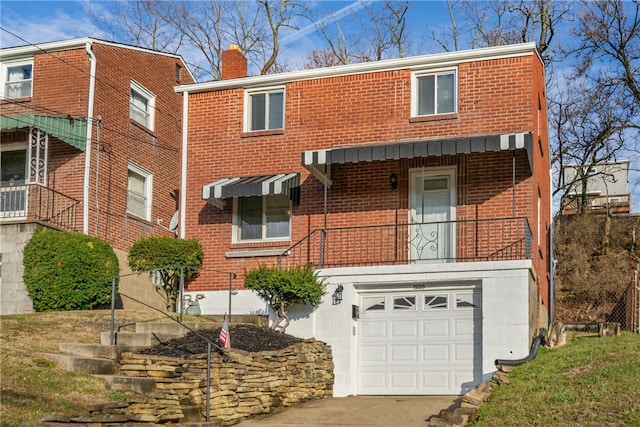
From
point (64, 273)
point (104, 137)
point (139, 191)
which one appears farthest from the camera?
point (139, 191)

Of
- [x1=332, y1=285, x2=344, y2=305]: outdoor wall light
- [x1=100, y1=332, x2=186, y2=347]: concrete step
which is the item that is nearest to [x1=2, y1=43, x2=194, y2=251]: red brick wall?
[x1=100, y1=332, x2=186, y2=347]: concrete step

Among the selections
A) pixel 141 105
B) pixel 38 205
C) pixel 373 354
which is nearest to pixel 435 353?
pixel 373 354

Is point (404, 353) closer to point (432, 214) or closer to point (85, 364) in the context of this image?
point (432, 214)

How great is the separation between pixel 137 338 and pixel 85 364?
1.70m

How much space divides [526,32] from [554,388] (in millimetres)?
24114

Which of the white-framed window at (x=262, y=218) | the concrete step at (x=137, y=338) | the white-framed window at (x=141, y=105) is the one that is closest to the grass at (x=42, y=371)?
the concrete step at (x=137, y=338)

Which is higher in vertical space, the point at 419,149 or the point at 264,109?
the point at 264,109

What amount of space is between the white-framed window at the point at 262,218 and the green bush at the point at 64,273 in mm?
2976

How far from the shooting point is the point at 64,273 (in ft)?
60.3

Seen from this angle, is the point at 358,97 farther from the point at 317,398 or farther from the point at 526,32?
the point at 526,32

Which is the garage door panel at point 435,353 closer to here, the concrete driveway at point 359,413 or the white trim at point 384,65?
the concrete driveway at point 359,413

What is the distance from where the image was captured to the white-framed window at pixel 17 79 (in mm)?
22875

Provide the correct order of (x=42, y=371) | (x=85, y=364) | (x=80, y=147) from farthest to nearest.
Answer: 1. (x=80, y=147)
2. (x=85, y=364)
3. (x=42, y=371)

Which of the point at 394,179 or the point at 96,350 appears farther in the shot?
the point at 394,179
